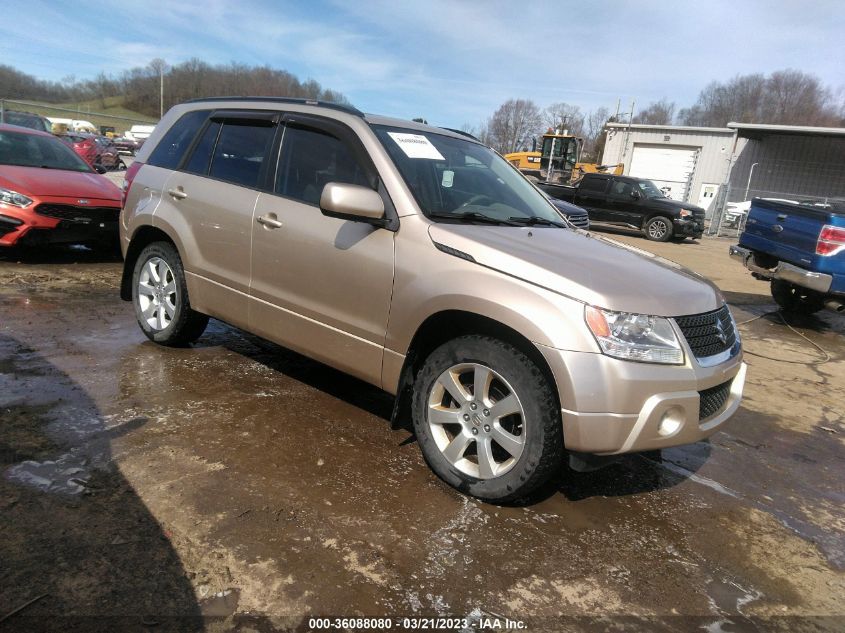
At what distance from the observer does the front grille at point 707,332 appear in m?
2.89

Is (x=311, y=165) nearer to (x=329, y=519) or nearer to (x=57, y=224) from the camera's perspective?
(x=329, y=519)

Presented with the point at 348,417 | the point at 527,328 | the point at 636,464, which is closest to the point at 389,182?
the point at 527,328

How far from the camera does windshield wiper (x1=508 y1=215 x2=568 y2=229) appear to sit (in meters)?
3.69

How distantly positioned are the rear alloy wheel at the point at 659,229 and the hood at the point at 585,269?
16802 millimetres

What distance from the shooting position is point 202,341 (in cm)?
521

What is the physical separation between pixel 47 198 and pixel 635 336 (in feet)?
23.4

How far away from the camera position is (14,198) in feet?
23.1

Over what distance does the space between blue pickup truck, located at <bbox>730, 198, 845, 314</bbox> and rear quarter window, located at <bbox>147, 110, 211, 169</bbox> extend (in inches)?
261

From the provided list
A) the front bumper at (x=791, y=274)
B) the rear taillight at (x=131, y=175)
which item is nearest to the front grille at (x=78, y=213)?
the rear taillight at (x=131, y=175)

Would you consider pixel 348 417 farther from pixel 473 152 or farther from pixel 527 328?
pixel 473 152

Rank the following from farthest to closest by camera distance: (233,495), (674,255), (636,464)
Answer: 1. (674,255)
2. (636,464)
3. (233,495)

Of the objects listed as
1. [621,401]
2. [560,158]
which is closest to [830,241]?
[621,401]

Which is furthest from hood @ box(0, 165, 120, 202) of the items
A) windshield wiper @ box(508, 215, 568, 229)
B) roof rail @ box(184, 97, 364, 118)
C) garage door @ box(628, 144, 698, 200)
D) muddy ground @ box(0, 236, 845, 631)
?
garage door @ box(628, 144, 698, 200)

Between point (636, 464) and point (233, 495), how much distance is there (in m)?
2.44
